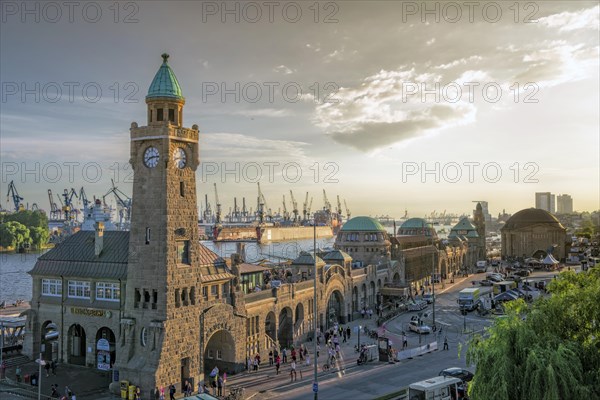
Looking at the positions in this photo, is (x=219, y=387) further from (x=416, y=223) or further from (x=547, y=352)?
(x=416, y=223)

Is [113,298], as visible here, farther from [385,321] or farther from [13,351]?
[385,321]

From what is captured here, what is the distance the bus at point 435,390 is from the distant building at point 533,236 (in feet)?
441

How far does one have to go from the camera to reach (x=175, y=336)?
3950cm

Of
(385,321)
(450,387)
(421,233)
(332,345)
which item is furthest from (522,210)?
(450,387)

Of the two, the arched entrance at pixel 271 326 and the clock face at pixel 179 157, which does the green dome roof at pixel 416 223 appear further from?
the clock face at pixel 179 157

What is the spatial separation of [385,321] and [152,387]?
4001 cm

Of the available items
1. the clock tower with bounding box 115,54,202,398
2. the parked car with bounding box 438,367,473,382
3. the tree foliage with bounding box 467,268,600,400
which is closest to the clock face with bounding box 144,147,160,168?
the clock tower with bounding box 115,54,202,398

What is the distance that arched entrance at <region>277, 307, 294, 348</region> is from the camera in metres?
57.1

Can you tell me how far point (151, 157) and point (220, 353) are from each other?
719 inches

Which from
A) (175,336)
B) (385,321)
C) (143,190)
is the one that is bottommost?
(385,321)

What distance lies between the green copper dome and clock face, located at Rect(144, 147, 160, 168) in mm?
4151

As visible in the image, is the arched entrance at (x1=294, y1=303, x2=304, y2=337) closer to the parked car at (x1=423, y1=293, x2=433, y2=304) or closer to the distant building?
the parked car at (x1=423, y1=293, x2=433, y2=304)

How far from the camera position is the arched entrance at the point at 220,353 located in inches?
1809

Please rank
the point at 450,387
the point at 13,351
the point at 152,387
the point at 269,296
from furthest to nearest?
the point at 269,296
the point at 13,351
the point at 152,387
the point at 450,387
